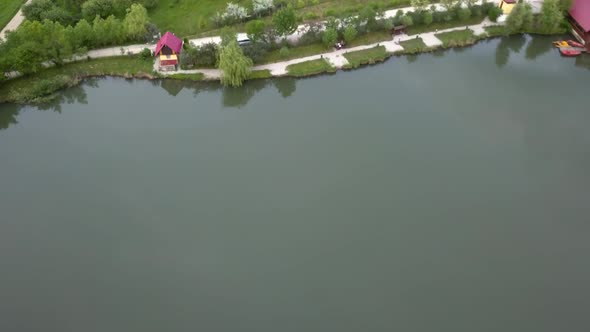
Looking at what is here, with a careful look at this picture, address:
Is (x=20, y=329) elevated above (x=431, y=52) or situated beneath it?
situated beneath

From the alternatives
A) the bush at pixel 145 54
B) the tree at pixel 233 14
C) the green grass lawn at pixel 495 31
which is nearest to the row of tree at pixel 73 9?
the bush at pixel 145 54

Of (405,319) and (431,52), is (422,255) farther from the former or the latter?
(431,52)

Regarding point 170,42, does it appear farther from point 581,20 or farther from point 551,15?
point 581,20

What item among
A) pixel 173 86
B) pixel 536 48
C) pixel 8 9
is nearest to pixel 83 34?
pixel 173 86

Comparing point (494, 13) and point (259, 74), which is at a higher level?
point (494, 13)

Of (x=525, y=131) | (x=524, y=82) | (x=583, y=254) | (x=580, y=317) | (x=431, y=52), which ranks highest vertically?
(x=431, y=52)

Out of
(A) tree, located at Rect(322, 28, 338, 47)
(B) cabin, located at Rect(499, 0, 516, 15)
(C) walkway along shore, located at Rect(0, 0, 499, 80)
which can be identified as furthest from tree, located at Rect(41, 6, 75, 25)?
(B) cabin, located at Rect(499, 0, 516, 15)

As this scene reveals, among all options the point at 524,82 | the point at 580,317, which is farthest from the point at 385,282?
the point at 524,82
